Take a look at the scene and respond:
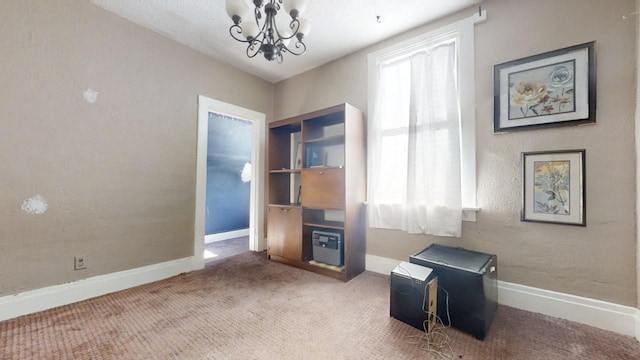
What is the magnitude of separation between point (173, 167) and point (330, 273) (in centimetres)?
205

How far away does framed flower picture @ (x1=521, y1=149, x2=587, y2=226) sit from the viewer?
175 centimetres

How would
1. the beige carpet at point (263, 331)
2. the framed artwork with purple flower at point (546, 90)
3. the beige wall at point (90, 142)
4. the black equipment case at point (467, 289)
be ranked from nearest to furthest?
the beige carpet at point (263, 331), the black equipment case at point (467, 289), the framed artwork with purple flower at point (546, 90), the beige wall at point (90, 142)

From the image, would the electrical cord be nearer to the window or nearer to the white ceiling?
the window

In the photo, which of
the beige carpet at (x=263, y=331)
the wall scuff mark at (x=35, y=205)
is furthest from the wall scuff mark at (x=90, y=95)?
the beige carpet at (x=263, y=331)

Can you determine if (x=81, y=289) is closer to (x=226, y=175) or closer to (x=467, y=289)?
(x=226, y=175)

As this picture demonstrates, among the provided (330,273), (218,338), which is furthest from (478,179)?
(218,338)

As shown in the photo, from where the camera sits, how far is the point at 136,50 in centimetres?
244

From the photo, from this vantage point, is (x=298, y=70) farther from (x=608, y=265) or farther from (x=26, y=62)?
(x=608, y=265)

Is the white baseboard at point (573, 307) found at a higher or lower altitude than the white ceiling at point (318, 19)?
lower

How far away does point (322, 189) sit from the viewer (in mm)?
2689

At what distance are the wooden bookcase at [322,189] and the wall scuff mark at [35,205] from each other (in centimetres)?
198

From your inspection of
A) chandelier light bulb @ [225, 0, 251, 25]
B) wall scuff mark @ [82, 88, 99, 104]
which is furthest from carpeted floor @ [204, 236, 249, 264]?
chandelier light bulb @ [225, 0, 251, 25]

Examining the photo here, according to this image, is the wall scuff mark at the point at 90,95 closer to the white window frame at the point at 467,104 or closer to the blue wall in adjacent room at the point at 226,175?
the blue wall in adjacent room at the point at 226,175

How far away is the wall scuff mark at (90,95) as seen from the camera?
2.15 m
